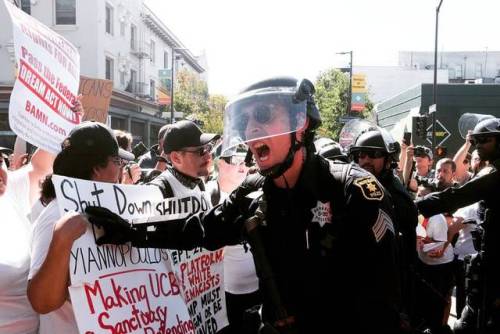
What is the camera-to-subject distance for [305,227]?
2.28 metres

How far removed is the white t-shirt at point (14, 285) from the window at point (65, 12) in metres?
30.0

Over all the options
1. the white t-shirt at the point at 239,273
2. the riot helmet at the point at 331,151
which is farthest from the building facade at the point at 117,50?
the white t-shirt at the point at 239,273

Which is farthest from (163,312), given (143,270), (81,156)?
(81,156)

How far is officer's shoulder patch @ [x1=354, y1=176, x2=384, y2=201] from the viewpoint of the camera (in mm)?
2143

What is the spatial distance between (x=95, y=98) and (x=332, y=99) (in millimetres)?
37307

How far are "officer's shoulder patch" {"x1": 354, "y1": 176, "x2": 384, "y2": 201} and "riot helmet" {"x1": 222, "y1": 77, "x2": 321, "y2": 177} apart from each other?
1.13 feet

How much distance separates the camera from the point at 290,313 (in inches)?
89.0

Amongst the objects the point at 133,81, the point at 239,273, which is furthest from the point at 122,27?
the point at 239,273

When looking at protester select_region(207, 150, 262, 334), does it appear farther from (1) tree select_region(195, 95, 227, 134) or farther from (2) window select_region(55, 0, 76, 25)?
(1) tree select_region(195, 95, 227, 134)

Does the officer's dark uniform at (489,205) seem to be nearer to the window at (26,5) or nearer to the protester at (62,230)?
the protester at (62,230)

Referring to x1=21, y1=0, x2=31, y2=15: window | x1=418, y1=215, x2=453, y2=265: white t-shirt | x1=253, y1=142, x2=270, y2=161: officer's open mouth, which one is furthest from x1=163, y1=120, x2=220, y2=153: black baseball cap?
x1=21, y1=0, x2=31, y2=15: window

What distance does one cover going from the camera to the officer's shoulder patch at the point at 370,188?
2.14m

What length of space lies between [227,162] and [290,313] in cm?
262

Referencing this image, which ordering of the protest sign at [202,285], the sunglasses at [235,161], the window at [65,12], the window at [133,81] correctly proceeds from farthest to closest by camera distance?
the window at [133,81], the window at [65,12], the sunglasses at [235,161], the protest sign at [202,285]
